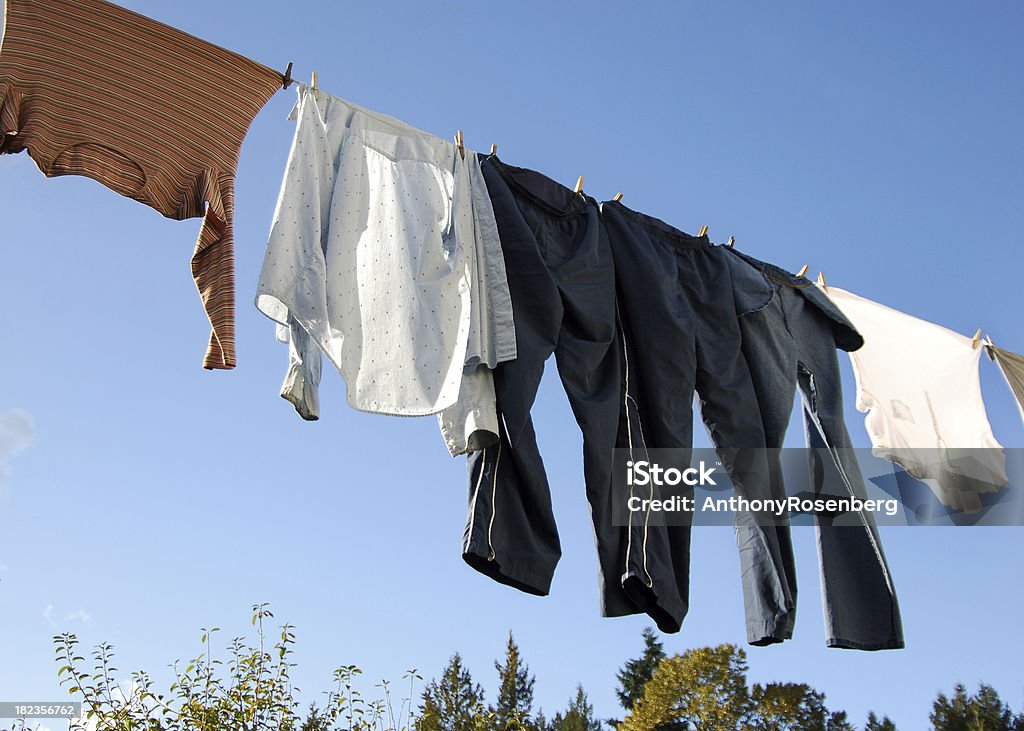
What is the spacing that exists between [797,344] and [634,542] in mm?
1053

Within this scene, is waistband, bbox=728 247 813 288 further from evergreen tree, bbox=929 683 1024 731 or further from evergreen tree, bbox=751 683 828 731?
evergreen tree, bbox=929 683 1024 731

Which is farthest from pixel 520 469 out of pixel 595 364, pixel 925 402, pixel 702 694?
pixel 702 694

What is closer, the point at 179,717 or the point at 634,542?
the point at 634,542

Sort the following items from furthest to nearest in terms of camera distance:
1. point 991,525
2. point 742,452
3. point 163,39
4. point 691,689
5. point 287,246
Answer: point 691,689 → point 991,525 → point 742,452 → point 163,39 → point 287,246

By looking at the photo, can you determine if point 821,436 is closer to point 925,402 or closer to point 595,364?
point 925,402

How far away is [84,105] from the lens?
6.61 feet

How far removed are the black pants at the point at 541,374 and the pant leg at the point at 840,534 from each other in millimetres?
742

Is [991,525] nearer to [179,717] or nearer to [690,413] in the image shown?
[690,413]

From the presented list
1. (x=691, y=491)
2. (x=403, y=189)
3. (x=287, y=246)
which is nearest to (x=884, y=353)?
(x=691, y=491)

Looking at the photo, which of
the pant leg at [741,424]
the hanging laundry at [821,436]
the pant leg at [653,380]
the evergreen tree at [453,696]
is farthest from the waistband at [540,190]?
the evergreen tree at [453,696]

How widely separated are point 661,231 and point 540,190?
41cm

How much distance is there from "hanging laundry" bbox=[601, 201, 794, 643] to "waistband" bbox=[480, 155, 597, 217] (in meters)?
0.13

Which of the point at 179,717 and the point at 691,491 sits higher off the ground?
the point at 691,491

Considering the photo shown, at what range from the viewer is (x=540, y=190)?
2.53m
